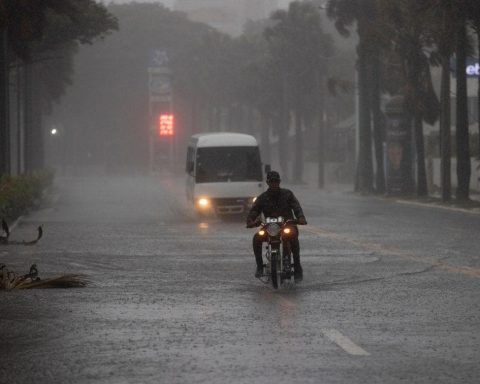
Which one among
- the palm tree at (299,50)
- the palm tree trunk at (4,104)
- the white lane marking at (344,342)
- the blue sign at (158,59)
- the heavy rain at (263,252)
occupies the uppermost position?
the blue sign at (158,59)

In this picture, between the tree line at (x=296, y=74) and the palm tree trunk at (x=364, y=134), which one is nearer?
the tree line at (x=296, y=74)

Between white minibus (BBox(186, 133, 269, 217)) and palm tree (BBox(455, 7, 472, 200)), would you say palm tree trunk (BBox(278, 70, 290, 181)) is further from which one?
white minibus (BBox(186, 133, 269, 217))

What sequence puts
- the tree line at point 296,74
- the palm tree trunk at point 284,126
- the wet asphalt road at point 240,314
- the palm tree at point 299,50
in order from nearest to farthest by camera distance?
the wet asphalt road at point 240,314 < the tree line at point 296,74 < the palm tree at point 299,50 < the palm tree trunk at point 284,126

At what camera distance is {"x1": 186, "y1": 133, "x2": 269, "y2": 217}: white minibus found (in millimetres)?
42312

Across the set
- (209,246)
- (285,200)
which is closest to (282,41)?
(209,246)

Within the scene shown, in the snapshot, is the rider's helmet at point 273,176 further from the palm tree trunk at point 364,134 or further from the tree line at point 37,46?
the palm tree trunk at point 364,134

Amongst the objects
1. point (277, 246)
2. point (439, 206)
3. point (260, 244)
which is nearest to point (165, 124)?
point (439, 206)

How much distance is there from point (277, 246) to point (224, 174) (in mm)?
23892

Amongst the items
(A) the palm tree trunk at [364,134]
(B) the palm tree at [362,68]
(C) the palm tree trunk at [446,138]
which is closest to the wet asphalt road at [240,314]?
(C) the palm tree trunk at [446,138]

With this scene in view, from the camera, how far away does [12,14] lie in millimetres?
38406

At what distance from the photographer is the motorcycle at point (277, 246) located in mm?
19281

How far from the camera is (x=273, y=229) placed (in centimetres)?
1923

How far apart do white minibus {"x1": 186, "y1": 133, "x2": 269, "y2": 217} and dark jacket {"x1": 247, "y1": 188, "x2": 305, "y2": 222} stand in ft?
73.5

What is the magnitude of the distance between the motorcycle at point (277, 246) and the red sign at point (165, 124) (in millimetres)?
137242
